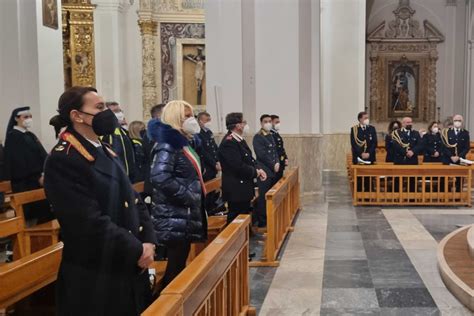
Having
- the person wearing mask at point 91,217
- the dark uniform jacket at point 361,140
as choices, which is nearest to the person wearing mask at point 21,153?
the person wearing mask at point 91,217

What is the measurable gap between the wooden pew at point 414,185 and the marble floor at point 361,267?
43cm

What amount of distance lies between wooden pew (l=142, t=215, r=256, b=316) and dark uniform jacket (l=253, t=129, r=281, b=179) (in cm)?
368

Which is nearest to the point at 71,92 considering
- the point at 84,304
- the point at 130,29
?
the point at 84,304

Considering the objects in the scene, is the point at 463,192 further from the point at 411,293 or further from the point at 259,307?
the point at 259,307

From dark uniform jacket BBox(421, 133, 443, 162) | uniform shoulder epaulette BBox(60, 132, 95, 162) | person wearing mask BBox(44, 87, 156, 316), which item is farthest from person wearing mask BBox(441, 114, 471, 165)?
uniform shoulder epaulette BBox(60, 132, 95, 162)

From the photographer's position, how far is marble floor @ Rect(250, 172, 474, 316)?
4895 millimetres

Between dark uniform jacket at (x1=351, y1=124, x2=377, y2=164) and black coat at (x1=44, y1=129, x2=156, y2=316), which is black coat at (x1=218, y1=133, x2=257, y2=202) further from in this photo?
dark uniform jacket at (x1=351, y1=124, x2=377, y2=164)

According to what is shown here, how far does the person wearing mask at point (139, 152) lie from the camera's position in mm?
7547

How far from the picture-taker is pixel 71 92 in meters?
2.80

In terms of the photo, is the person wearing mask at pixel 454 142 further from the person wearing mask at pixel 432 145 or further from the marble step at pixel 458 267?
the marble step at pixel 458 267

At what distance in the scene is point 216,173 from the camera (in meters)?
8.47

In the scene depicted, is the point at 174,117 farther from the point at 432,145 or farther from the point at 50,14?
the point at 432,145

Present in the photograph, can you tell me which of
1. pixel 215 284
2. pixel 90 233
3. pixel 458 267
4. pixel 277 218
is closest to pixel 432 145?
pixel 277 218

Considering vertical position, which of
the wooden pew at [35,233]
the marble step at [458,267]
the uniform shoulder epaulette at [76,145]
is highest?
the uniform shoulder epaulette at [76,145]
